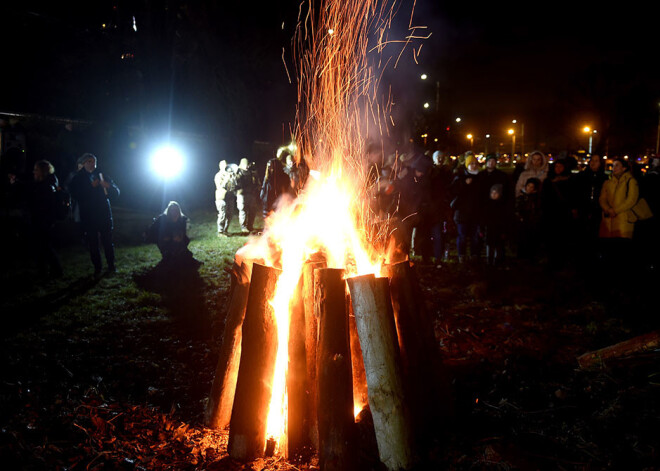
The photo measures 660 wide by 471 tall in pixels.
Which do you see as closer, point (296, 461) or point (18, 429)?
point (296, 461)

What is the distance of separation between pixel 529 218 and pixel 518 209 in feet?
1.03

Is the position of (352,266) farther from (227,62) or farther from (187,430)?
(227,62)

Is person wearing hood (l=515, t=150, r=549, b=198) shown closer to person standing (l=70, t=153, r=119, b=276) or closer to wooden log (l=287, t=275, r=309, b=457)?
wooden log (l=287, t=275, r=309, b=457)

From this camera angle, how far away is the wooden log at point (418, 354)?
307 centimetres

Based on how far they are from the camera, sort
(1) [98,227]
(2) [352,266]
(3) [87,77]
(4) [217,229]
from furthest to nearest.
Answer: (3) [87,77], (4) [217,229], (1) [98,227], (2) [352,266]

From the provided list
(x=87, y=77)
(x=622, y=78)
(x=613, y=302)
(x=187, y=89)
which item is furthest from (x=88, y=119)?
(x=622, y=78)

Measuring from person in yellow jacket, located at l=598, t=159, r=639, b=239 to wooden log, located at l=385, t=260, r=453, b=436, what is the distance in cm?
587

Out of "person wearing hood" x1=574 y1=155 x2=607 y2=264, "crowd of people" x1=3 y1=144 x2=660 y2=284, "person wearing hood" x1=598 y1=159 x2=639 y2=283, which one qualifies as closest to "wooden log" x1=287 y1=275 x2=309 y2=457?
"crowd of people" x1=3 y1=144 x2=660 y2=284

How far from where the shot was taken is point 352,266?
394 cm

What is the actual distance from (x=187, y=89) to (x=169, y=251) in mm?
11927

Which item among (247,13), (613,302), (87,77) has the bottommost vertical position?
(613,302)

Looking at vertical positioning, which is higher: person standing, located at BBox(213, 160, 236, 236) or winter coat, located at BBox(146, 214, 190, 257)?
person standing, located at BBox(213, 160, 236, 236)

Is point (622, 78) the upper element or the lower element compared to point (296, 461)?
upper

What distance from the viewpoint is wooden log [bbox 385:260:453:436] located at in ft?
10.1
